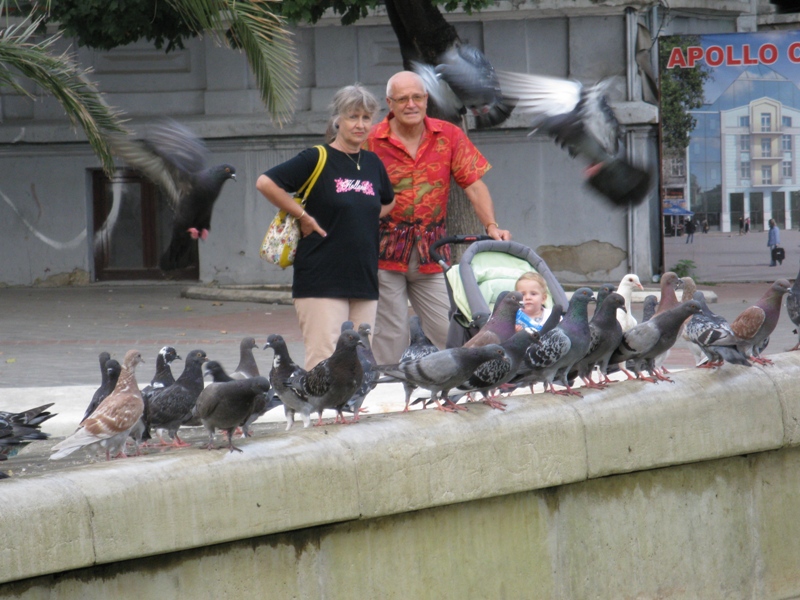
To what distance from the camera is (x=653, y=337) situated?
16.9ft

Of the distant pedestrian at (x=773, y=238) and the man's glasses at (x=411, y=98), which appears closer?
the man's glasses at (x=411, y=98)

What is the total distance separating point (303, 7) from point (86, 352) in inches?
186

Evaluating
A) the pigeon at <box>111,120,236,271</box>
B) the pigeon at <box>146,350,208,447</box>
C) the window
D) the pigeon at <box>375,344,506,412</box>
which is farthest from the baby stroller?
the window

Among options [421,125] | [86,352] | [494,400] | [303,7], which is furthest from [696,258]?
[494,400]

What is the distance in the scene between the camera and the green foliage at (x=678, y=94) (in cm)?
1755

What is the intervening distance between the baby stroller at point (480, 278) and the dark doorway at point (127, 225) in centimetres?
1296

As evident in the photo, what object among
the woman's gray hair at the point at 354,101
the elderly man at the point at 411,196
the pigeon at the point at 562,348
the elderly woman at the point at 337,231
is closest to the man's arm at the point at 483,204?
the elderly man at the point at 411,196

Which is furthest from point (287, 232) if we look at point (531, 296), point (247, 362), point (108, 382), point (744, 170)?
point (744, 170)

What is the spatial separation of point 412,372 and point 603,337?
0.96 m

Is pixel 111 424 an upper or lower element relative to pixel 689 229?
lower

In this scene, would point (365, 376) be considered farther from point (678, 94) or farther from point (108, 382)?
point (678, 94)

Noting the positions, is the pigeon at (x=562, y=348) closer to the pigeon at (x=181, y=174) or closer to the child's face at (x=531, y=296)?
the child's face at (x=531, y=296)

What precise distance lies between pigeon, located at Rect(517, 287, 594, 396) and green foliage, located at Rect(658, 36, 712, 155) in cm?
1327

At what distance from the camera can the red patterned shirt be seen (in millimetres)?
6227
